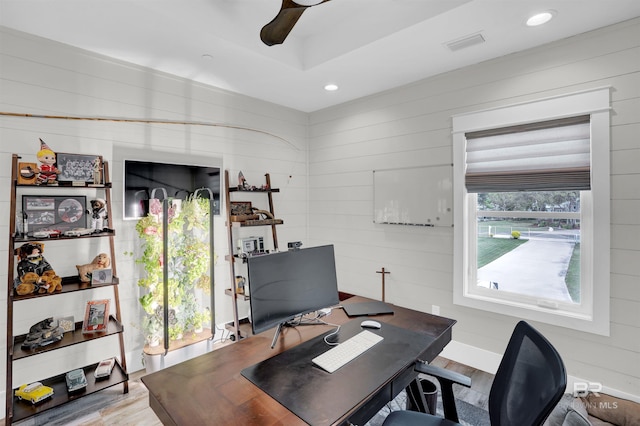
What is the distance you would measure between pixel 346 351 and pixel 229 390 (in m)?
0.55

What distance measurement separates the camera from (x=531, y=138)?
99.9 inches

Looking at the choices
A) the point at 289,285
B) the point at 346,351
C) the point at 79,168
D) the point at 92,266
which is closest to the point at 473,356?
the point at 346,351

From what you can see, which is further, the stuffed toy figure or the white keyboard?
the stuffed toy figure

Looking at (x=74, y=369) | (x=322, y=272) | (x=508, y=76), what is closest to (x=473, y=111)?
(x=508, y=76)

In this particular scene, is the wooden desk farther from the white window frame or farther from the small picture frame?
the small picture frame

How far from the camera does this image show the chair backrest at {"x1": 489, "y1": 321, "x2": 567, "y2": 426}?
2.95 feet

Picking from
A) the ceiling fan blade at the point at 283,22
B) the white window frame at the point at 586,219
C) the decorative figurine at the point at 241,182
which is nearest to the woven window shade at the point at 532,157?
the white window frame at the point at 586,219

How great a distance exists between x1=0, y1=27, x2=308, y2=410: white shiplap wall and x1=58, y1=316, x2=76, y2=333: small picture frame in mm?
95

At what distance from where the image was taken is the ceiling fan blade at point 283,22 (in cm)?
146

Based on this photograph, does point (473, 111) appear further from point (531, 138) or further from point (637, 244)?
point (637, 244)

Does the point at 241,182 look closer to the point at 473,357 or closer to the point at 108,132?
the point at 108,132

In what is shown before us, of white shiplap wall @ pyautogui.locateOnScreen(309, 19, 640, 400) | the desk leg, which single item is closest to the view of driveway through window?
white shiplap wall @ pyautogui.locateOnScreen(309, 19, 640, 400)

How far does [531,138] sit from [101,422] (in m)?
3.77

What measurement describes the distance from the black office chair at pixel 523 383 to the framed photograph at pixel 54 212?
2577 mm
